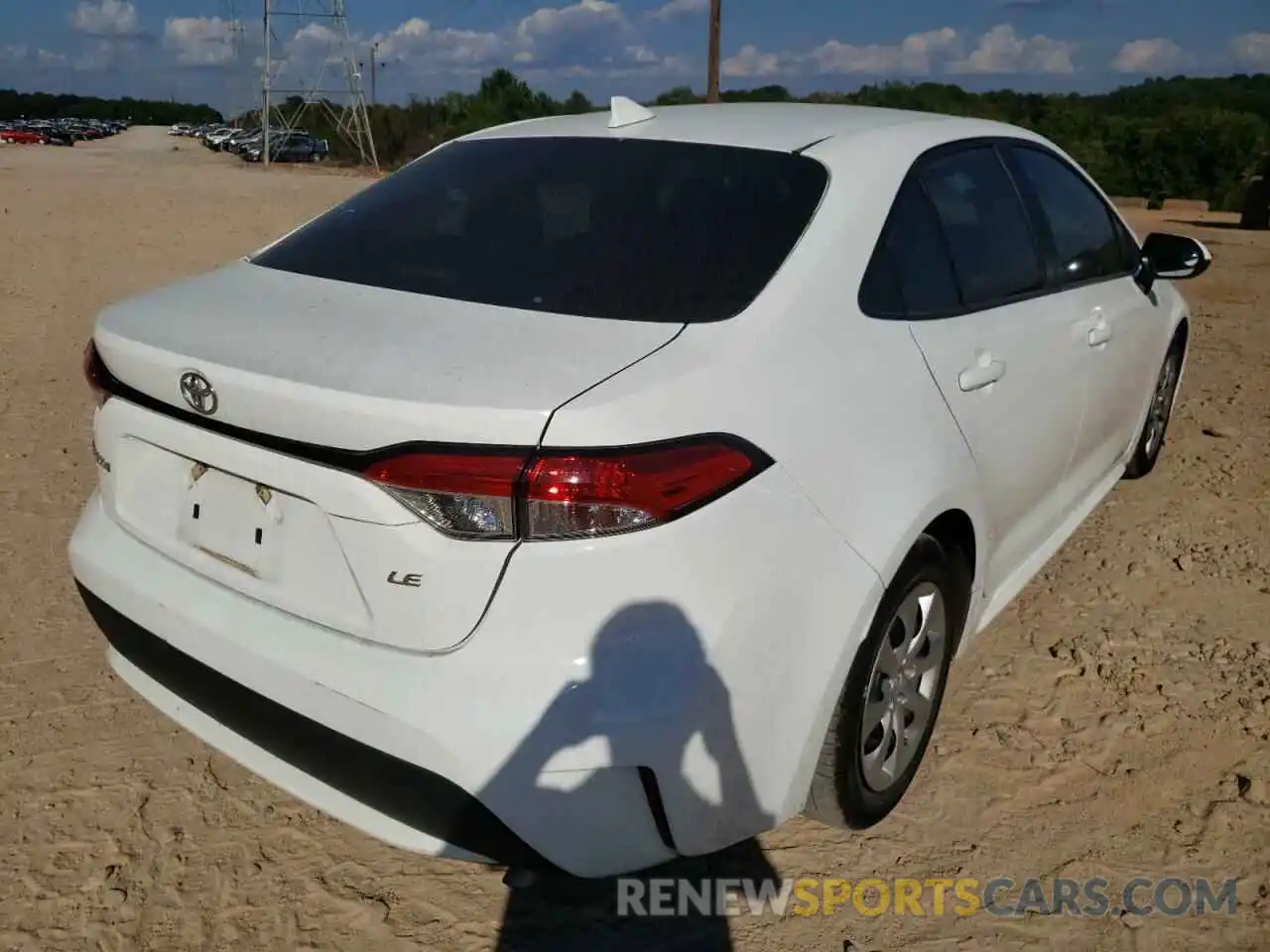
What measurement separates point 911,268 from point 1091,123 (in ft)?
148

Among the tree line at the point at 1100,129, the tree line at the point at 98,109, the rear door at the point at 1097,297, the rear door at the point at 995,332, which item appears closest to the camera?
the rear door at the point at 995,332

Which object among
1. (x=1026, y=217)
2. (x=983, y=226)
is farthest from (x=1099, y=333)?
(x=983, y=226)

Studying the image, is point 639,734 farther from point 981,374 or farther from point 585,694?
point 981,374

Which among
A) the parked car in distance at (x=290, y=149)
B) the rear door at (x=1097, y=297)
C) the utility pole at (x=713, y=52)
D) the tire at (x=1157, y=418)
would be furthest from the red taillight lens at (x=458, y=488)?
the parked car in distance at (x=290, y=149)

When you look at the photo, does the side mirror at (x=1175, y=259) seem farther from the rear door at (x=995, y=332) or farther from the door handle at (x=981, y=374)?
the door handle at (x=981, y=374)

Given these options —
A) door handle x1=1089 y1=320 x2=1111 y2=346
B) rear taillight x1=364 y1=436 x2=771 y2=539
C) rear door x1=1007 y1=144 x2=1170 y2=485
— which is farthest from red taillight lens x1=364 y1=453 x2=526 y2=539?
Result: door handle x1=1089 y1=320 x2=1111 y2=346

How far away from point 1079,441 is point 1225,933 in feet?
5.26

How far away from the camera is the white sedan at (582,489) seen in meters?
1.76

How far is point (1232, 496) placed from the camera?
4.78 m

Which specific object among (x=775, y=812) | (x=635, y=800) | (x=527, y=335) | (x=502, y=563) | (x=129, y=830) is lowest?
(x=129, y=830)

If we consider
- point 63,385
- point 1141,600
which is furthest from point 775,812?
point 63,385

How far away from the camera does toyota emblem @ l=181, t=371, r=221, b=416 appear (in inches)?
76.8

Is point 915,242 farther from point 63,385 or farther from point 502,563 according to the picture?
point 63,385

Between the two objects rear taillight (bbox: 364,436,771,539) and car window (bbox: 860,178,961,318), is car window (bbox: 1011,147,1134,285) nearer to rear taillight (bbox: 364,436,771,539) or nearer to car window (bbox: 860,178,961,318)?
car window (bbox: 860,178,961,318)
